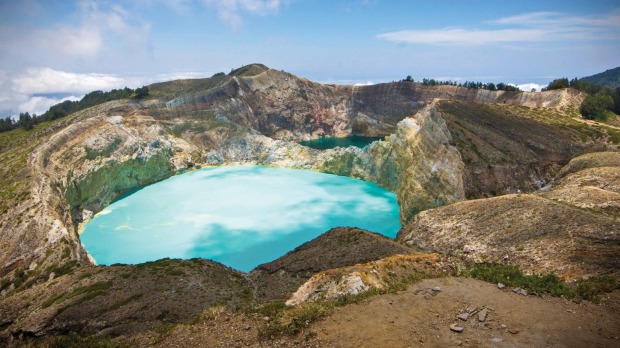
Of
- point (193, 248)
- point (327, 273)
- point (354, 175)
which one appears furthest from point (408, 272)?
point (354, 175)

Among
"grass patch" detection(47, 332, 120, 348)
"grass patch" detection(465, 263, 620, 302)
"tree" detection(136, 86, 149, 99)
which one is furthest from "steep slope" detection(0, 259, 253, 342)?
"tree" detection(136, 86, 149, 99)

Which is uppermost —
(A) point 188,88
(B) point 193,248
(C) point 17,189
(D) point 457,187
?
(A) point 188,88

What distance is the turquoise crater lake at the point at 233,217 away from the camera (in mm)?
42094

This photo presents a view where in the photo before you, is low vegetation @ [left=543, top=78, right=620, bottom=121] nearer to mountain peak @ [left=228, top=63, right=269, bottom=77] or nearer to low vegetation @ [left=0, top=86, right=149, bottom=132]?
mountain peak @ [left=228, top=63, right=269, bottom=77]

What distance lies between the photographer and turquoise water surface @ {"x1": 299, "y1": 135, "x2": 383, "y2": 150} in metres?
111

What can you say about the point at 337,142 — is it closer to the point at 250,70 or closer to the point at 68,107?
the point at 250,70

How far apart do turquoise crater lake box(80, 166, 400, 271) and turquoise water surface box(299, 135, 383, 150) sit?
38.8m

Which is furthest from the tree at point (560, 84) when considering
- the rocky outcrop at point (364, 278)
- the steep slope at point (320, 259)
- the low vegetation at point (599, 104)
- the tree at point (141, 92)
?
the tree at point (141, 92)

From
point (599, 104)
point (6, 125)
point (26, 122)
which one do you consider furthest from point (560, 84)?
point (6, 125)

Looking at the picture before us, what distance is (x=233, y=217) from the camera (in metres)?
52.0

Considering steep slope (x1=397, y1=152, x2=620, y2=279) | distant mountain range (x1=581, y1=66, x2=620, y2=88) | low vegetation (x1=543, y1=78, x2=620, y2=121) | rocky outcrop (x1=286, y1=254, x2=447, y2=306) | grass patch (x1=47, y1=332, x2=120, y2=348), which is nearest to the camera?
grass patch (x1=47, y1=332, x2=120, y2=348)

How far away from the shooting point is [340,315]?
16.5 meters

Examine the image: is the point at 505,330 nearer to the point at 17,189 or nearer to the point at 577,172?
the point at 577,172

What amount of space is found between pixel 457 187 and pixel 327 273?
Answer: 94.9ft
